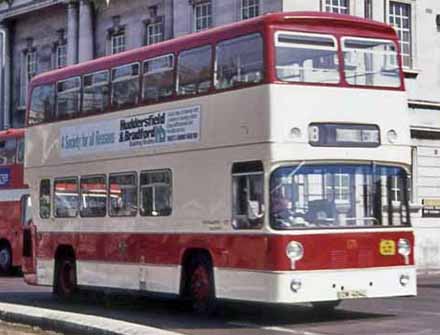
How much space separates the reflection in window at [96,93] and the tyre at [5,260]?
A: 12499 millimetres

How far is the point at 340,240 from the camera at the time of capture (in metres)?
16.0

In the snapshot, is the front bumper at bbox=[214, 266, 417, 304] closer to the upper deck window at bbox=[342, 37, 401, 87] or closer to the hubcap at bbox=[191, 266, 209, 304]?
the hubcap at bbox=[191, 266, 209, 304]

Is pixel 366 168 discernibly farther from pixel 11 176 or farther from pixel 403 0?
pixel 403 0

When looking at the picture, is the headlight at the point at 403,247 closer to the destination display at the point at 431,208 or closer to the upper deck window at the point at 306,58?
the upper deck window at the point at 306,58

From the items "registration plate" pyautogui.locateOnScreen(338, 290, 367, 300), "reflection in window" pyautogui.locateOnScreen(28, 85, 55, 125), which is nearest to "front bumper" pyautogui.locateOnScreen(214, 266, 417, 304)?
"registration plate" pyautogui.locateOnScreen(338, 290, 367, 300)

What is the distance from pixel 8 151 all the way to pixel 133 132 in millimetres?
13171

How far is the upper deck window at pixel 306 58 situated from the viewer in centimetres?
1606

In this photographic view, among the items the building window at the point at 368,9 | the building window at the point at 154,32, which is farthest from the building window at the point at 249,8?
the building window at the point at 154,32

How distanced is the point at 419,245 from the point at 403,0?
8.04 metres

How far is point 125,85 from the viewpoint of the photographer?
64.5 ft

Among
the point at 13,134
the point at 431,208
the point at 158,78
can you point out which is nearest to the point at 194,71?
the point at 158,78

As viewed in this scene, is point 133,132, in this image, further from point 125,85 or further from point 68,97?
point 68,97

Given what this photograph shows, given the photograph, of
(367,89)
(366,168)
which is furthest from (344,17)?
(366,168)

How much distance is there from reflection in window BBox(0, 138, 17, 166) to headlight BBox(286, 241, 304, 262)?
670 inches
